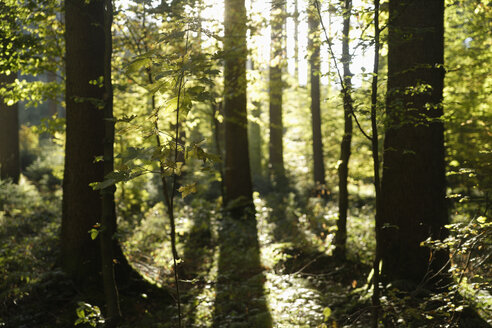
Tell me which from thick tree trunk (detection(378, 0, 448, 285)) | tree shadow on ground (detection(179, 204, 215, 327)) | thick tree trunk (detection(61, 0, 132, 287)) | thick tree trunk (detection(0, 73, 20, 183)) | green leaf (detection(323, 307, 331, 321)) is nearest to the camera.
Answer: green leaf (detection(323, 307, 331, 321))

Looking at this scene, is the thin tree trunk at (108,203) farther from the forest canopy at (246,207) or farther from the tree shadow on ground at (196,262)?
the tree shadow on ground at (196,262)

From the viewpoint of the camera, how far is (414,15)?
525 centimetres

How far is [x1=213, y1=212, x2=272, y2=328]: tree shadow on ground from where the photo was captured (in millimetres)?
5268

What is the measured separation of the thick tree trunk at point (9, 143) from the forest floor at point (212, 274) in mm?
1756

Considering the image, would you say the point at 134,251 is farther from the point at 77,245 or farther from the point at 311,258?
the point at 311,258

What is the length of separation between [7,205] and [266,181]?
971cm

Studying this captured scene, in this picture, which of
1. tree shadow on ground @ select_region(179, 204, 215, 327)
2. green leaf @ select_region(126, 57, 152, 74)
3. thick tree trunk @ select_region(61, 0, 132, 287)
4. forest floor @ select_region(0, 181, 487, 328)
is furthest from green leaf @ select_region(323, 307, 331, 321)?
green leaf @ select_region(126, 57, 152, 74)

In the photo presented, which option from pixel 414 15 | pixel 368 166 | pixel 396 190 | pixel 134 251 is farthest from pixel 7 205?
pixel 368 166

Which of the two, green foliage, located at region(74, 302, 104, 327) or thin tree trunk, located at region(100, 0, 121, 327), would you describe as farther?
thin tree trunk, located at region(100, 0, 121, 327)

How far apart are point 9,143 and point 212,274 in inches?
383

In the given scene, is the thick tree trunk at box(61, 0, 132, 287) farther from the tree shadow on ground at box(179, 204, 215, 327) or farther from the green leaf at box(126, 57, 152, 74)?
the green leaf at box(126, 57, 152, 74)

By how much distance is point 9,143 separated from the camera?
13359 millimetres

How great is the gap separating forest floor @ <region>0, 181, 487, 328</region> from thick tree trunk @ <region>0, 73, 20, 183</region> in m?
1.76

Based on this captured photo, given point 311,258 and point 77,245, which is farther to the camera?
point 311,258
